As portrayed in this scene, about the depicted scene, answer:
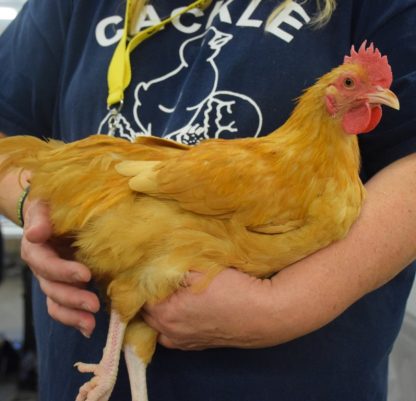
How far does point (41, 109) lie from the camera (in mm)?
987

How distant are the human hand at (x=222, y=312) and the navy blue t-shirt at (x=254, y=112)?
0.32 ft

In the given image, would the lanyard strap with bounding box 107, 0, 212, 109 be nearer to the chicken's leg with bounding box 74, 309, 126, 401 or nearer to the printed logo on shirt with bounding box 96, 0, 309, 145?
the printed logo on shirt with bounding box 96, 0, 309, 145

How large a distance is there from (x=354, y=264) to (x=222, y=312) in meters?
0.19

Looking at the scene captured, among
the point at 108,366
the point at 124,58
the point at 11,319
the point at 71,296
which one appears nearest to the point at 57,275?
the point at 71,296

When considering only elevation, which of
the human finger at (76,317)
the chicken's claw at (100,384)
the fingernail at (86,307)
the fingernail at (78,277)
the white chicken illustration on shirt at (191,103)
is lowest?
the chicken's claw at (100,384)

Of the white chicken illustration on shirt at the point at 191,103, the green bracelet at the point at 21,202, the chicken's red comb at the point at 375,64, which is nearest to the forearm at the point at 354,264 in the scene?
the chicken's red comb at the point at 375,64

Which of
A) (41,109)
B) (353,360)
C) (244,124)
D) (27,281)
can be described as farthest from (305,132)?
(27,281)

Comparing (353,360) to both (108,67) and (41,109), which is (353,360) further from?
(41,109)

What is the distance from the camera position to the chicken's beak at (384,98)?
68cm

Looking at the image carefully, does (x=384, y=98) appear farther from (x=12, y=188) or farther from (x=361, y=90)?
(x=12, y=188)

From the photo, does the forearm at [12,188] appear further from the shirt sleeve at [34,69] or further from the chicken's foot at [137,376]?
the chicken's foot at [137,376]

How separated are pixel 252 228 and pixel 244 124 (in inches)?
7.1

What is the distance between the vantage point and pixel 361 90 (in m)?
0.70

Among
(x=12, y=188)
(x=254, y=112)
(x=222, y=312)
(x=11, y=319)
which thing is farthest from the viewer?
(x=11, y=319)
